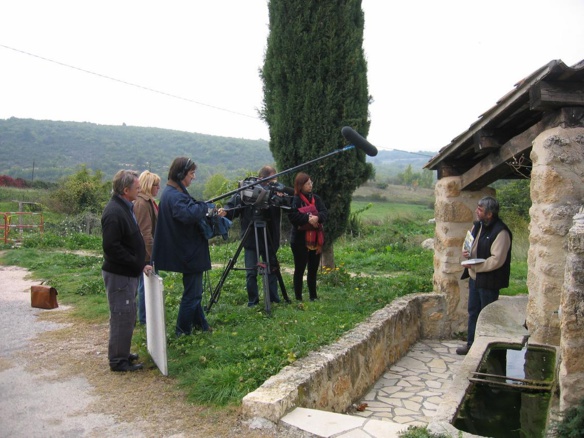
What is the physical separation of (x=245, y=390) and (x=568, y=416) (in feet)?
7.17

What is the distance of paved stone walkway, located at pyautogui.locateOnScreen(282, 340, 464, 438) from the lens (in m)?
3.58

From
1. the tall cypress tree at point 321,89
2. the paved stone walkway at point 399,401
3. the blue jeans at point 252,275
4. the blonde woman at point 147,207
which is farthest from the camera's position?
the tall cypress tree at point 321,89

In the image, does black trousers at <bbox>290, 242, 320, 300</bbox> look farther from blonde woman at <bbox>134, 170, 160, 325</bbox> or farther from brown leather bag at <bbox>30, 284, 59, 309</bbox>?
brown leather bag at <bbox>30, 284, 59, 309</bbox>

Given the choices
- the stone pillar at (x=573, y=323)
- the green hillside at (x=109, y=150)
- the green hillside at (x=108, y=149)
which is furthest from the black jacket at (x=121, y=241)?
the green hillside at (x=108, y=149)

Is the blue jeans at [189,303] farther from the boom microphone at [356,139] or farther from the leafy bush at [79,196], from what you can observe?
the leafy bush at [79,196]

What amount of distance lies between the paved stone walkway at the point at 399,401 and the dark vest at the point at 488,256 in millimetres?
1016

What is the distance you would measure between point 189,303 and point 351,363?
1.69 meters

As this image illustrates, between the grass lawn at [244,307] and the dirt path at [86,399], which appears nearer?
the dirt path at [86,399]

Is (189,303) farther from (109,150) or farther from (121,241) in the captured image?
(109,150)

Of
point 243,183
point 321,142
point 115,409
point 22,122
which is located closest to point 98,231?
point 321,142

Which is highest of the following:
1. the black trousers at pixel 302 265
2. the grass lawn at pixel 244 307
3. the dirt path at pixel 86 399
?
the black trousers at pixel 302 265

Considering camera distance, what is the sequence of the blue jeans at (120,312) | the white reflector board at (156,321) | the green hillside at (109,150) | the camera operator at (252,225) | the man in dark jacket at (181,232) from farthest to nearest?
the green hillside at (109,150)
the camera operator at (252,225)
the man in dark jacket at (181,232)
the blue jeans at (120,312)
the white reflector board at (156,321)

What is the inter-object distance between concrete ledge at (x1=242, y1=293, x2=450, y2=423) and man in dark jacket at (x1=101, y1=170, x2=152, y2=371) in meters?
1.45

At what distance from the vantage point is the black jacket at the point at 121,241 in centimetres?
457
